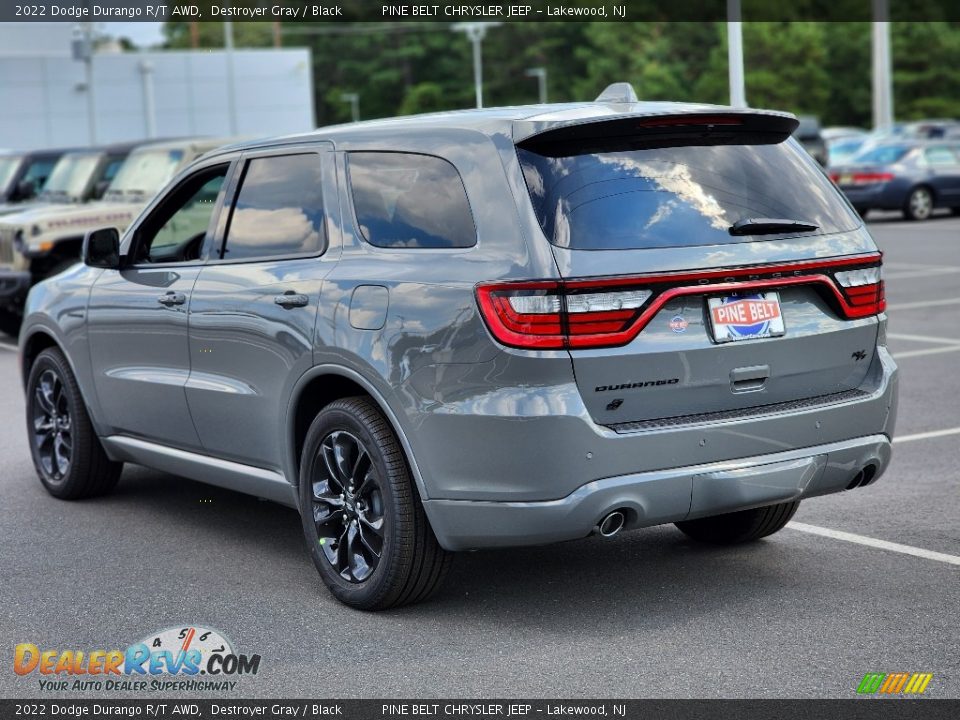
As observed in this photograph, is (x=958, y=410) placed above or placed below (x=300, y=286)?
below

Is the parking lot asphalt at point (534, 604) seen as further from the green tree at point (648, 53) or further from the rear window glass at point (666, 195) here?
the green tree at point (648, 53)

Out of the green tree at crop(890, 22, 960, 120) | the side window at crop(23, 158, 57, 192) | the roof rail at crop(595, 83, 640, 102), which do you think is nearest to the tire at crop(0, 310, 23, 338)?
the side window at crop(23, 158, 57, 192)

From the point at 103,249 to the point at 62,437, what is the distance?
1246 millimetres

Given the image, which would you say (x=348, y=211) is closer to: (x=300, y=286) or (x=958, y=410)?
(x=300, y=286)

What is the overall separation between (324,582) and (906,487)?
3.09m

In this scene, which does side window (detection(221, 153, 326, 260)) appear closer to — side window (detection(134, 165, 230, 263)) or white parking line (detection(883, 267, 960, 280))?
side window (detection(134, 165, 230, 263))

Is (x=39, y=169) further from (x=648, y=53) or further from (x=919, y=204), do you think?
(x=648, y=53)

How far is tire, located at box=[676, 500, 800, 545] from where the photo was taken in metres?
6.21

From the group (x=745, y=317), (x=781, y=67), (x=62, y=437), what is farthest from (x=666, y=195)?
(x=781, y=67)

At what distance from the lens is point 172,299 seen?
654cm

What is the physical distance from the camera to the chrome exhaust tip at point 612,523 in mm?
4961

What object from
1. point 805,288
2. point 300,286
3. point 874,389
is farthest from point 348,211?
point 874,389

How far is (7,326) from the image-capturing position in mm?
16188

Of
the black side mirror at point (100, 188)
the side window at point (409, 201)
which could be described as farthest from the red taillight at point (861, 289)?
the black side mirror at point (100, 188)
